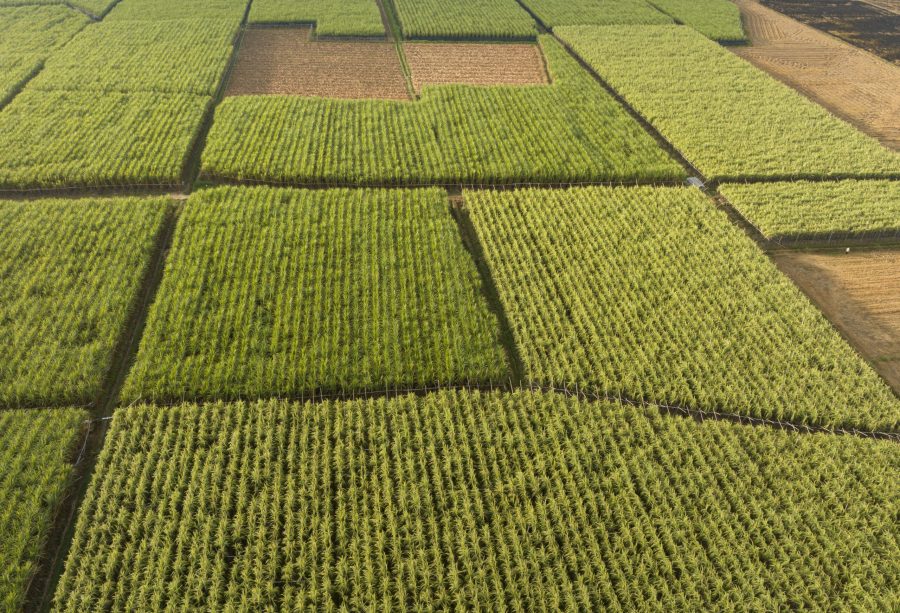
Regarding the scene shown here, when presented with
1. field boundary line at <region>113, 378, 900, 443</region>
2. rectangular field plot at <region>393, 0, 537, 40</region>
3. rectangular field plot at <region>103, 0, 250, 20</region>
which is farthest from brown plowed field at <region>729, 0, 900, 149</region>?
rectangular field plot at <region>103, 0, 250, 20</region>

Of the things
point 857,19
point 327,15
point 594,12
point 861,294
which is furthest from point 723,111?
point 327,15

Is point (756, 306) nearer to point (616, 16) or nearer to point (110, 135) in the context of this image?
point (110, 135)

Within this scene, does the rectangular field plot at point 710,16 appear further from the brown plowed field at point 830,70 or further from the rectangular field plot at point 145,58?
the rectangular field plot at point 145,58

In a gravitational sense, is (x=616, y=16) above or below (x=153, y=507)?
above

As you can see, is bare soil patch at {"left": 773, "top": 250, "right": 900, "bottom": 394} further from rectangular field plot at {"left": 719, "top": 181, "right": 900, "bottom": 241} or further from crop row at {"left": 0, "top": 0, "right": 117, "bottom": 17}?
crop row at {"left": 0, "top": 0, "right": 117, "bottom": 17}

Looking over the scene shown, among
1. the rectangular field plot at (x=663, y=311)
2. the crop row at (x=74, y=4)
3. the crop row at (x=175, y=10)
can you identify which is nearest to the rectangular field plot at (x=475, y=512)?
the rectangular field plot at (x=663, y=311)

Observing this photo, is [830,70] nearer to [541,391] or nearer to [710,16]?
[710,16]

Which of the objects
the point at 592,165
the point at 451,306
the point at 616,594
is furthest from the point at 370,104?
the point at 616,594
